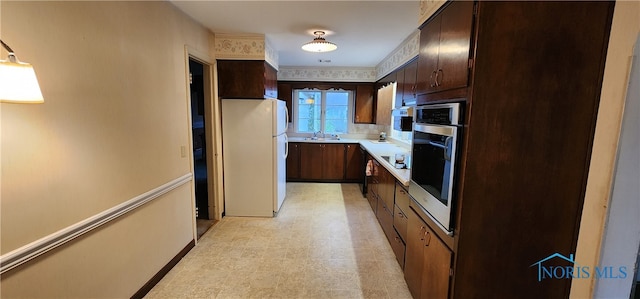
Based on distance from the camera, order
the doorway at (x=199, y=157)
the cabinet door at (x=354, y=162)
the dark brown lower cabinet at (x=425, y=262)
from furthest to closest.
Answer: the cabinet door at (x=354, y=162), the doorway at (x=199, y=157), the dark brown lower cabinet at (x=425, y=262)

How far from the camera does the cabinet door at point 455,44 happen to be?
4.16 feet

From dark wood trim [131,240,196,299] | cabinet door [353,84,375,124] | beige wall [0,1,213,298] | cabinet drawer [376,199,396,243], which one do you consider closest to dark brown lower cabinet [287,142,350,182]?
cabinet door [353,84,375,124]

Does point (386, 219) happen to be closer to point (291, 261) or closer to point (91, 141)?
point (291, 261)

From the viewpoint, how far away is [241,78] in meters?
3.36

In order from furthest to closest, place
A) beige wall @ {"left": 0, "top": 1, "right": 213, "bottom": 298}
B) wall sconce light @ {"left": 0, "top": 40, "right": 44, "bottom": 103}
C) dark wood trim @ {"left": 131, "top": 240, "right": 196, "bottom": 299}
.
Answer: dark wood trim @ {"left": 131, "top": 240, "right": 196, "bottom": 299}
beige wall @ {"left": 0, "top": 1, "right": 213, "bottom": 298}
wall sconce light @ {"left": 0, "top": 40, "right": 44, "bottom": 103}

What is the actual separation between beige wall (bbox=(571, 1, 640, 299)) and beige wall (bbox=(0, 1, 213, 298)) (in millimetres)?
2279

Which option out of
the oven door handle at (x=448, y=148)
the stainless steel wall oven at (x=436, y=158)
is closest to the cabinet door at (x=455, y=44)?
the stainless steel wall oven at (x=436, y=158)

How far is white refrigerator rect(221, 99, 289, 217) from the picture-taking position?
3506 millimetres

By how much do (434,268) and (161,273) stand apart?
220cm

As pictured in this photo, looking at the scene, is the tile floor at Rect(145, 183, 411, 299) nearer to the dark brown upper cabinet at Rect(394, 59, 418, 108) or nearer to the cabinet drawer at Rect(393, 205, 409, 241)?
the cabinet drawer at Rect(393, 205, 409, 241)

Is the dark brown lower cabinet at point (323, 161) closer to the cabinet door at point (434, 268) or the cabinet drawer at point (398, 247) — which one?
the cabinet drawer at point (398, 247)

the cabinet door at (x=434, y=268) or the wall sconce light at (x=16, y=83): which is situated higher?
the wall sconce light at (x=16, y=83)

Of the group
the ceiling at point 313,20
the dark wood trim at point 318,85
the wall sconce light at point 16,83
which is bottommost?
the wall sconce light at point 16,83

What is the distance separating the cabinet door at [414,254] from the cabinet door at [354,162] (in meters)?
3.27
